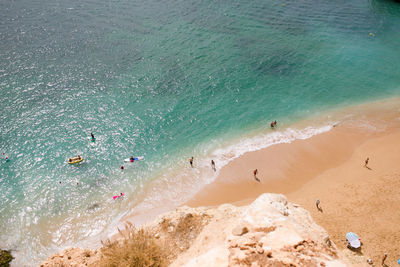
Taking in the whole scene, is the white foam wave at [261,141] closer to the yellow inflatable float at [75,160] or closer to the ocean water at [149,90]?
the ocean water at [149,90]

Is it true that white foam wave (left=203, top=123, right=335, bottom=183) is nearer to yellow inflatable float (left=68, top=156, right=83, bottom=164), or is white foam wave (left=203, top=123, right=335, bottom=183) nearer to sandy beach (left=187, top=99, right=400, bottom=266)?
sandy beach (left=187, top=99, right=400, bottom=266)

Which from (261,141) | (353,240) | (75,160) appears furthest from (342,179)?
(75,160)

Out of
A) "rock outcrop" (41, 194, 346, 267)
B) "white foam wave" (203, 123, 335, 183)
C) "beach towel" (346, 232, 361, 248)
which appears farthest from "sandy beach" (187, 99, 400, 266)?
"rock outcrop" (41, 194, 346, 267)

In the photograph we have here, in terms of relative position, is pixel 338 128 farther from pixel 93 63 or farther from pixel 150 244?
pixel 93 63

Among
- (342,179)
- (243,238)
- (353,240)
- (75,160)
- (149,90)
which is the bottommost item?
(342,179)

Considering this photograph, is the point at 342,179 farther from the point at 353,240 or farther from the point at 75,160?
the point at 75,160

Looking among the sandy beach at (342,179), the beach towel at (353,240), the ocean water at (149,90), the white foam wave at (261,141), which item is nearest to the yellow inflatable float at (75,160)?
the ocean water at (149,90)

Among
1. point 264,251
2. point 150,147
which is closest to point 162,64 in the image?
point 150,147
